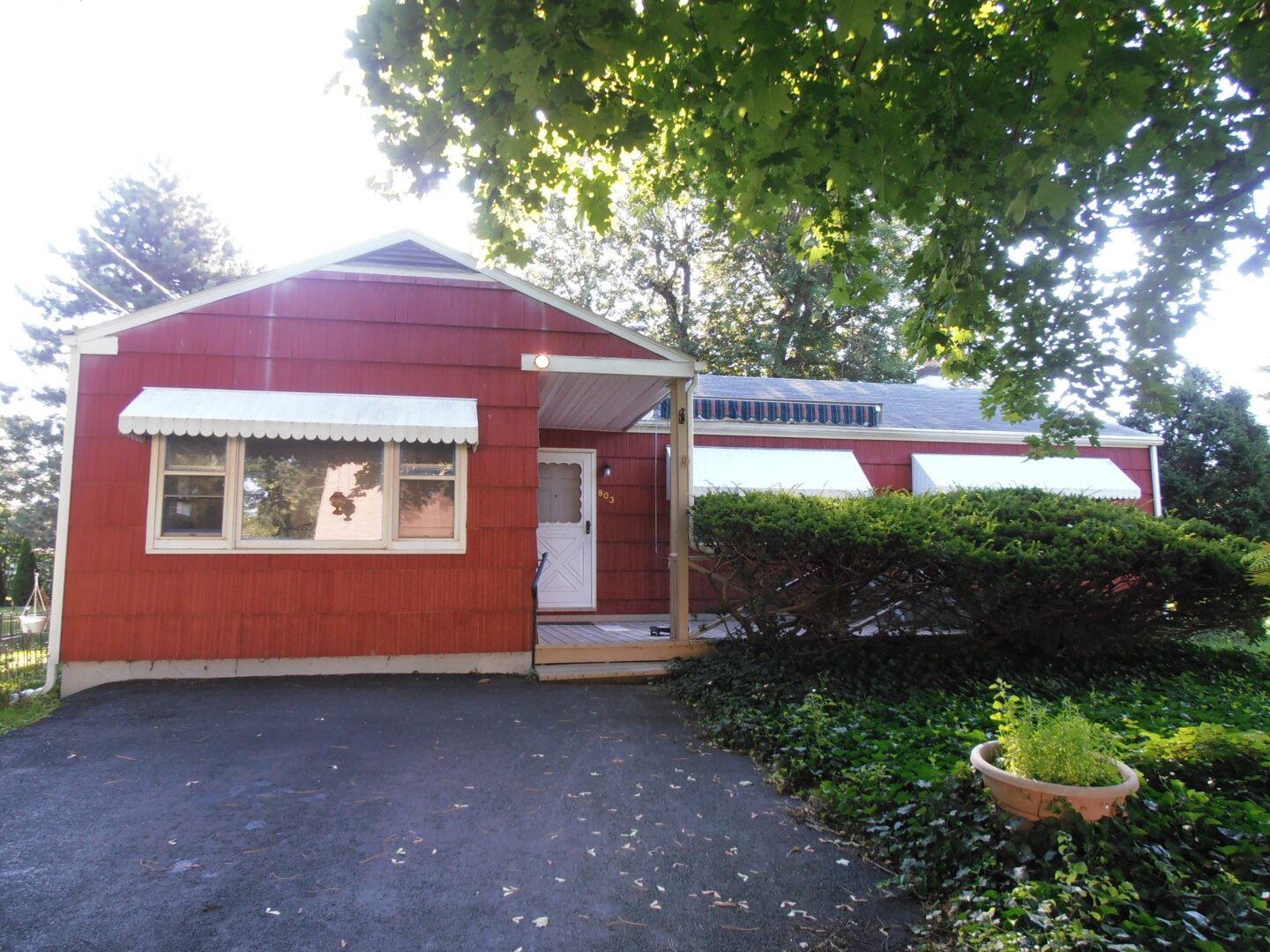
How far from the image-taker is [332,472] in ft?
23.5

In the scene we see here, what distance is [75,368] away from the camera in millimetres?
6820

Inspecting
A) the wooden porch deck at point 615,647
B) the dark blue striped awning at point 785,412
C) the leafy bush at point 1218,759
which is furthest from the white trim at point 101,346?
the leafy bush at point 1218,759

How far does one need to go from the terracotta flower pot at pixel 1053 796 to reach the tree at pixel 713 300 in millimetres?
19797

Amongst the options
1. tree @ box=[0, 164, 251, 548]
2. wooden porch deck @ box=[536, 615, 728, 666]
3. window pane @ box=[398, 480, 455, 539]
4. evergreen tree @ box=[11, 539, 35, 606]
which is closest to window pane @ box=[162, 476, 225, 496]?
window pane @ box=[398, 480, 455, 539]

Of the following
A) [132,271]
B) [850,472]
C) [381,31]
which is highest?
[132,271]

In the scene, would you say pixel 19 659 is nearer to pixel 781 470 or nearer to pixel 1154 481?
pixel 781 470

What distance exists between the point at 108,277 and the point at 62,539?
2273cm

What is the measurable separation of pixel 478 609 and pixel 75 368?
13.7 ft

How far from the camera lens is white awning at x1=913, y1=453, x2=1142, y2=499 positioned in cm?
1105

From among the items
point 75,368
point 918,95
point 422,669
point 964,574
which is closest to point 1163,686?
point 964,574

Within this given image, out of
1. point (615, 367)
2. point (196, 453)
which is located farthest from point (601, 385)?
point (196, 453)

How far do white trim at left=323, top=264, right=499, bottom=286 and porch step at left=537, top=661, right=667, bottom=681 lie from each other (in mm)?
3840

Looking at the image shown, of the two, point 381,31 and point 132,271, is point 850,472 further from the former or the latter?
point 132,271

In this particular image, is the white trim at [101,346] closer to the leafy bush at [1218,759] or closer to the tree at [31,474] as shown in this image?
the leafy bush at [1218,759]
